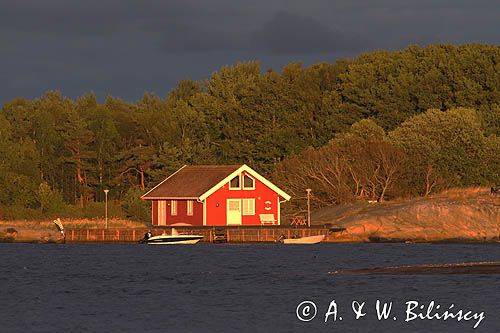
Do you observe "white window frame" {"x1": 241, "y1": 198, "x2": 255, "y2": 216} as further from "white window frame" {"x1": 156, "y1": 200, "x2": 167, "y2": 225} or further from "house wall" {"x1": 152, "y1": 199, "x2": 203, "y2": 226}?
"white window frame" {"x1": 156, "y1": 200, "x2": 167, "y2": 225}

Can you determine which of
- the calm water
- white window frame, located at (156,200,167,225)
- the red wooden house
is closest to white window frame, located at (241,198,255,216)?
the red wooden house

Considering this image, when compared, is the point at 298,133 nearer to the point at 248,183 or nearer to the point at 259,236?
the point at 248,183

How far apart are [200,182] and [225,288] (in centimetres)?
3538

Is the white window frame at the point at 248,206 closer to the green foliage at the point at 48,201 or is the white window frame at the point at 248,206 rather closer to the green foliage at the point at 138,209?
the green foliage at the point at 138,209

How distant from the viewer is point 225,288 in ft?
210

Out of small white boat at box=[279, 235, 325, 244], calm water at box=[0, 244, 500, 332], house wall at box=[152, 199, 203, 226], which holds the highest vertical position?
house wall at box=[152, 199, 203, 226]

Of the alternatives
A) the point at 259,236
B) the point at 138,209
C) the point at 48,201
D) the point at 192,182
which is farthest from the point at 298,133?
the point at 259,236

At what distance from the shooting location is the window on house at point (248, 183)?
97.3 meters

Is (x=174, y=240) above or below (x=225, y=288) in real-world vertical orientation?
above

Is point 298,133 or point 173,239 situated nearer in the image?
point 173,239

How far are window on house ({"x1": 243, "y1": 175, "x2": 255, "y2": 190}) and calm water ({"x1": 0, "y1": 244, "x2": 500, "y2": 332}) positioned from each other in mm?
4893

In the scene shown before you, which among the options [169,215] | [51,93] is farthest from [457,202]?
[51,93]

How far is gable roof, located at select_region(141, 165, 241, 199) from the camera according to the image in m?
97.4

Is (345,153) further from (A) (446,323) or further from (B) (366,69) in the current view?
(A) (446,323)
